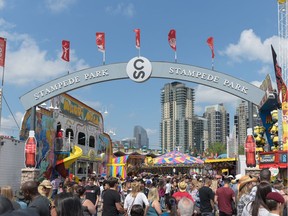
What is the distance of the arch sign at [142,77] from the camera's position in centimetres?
1580

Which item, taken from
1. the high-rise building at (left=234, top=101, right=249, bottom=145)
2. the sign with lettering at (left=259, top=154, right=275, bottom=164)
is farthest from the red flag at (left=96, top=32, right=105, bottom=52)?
the high-rise building at (left=234, top=101, right=249, bottom=145)

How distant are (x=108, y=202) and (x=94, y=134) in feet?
79.3

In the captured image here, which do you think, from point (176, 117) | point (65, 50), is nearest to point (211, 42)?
point (65, 50)

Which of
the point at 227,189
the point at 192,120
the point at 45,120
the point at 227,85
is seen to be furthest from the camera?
the point at 192,120

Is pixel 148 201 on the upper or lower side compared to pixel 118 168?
upper

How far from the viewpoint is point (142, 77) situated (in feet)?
54.0

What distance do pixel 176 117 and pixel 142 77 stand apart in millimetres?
134379

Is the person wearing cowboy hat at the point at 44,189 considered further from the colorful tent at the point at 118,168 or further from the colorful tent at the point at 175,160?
the colorful tent at the point at 175,160

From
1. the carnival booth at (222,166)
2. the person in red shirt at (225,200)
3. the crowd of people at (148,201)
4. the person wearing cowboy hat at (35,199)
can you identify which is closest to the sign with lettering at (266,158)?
the crowd of people at (148,201)

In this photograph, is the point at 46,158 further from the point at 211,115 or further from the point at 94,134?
the point at 211,115

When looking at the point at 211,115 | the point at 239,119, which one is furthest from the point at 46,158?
the point at 211,115

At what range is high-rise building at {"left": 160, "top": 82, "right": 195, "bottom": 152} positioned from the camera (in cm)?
14062

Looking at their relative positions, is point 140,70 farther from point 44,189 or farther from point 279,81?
point 44,189

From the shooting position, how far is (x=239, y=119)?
13138 centimetres
